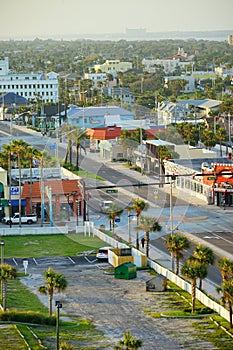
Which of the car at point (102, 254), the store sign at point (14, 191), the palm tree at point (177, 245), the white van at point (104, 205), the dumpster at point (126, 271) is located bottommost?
the white van at point (104, 205)

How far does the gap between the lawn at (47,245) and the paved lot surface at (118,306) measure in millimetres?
3278

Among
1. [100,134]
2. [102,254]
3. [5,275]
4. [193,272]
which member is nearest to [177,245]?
[193,272]

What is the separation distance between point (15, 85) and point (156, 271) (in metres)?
123

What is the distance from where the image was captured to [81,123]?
117 m

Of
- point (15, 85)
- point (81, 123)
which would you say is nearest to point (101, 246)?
point (81, 123)

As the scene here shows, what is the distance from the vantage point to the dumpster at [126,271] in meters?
48.1

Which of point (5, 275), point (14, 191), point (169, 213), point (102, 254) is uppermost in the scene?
point (5, 275)

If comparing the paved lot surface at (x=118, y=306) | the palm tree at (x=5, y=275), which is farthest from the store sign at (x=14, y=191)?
the palm tree at (x=5, y=275)

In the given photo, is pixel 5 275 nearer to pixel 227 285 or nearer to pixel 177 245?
pixel 177 245

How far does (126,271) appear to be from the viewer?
158ft

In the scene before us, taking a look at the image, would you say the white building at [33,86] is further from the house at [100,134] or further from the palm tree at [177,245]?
the palm tree at [177,245]

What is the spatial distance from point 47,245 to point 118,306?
14122mm

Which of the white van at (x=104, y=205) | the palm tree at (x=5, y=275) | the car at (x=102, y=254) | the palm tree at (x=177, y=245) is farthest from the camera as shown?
the white van at (x=104, y=205)

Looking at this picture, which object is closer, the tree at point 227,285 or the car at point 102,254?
the tree at point 227,285
